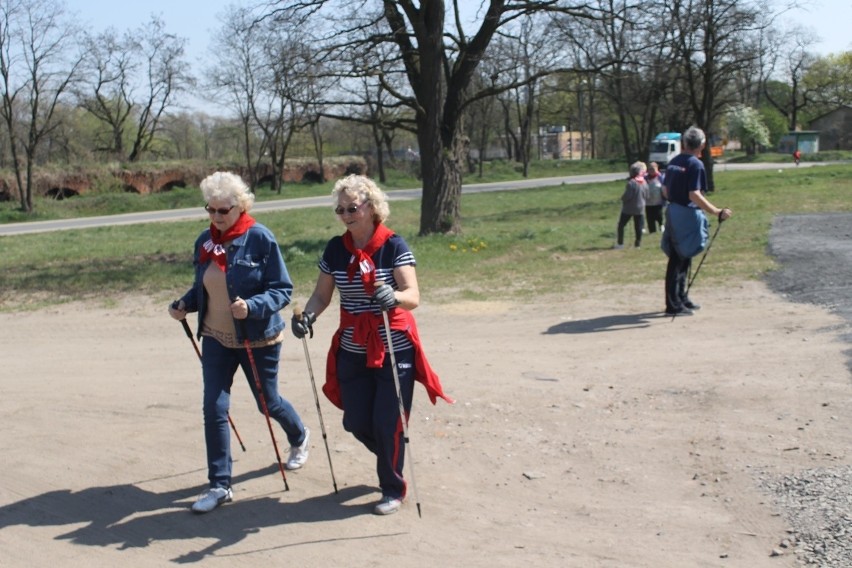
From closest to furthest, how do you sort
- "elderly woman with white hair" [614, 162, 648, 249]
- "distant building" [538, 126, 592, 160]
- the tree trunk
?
"elderly woman with white hair" [614, 162, 648, 249], the tree trunk, "distant building" [538, 126, 592, 160]

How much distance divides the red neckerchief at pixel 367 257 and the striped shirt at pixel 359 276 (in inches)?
0.8

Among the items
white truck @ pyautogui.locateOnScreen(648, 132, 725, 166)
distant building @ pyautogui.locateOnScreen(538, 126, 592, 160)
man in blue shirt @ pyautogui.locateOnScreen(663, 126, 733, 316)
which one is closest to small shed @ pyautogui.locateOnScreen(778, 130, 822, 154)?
distant building @ pyautogui.locateOnScreen(538, 126, 592, 160)

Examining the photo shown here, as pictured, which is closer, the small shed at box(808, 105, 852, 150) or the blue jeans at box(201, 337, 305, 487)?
the blue jeans at box(201, 337, 305, 487)

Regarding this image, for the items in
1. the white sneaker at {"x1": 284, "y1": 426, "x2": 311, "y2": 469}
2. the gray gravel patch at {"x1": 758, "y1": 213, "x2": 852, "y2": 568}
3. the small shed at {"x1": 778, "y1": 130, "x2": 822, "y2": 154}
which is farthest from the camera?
the small shed at {"x1": 778, "y1": 130, "x2": 822, "y2": 154}

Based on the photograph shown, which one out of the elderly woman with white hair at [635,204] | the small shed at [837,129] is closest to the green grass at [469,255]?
the elderly woman with white hair at [635,204]

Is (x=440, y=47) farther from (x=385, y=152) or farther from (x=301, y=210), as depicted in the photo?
(x=385, y=152)

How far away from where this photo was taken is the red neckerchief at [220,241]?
209 inches

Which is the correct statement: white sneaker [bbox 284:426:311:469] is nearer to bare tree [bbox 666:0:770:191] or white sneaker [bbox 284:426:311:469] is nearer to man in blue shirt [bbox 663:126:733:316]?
man in blue shirt [bbox 663:126:733:316]

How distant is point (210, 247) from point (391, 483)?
1.72m

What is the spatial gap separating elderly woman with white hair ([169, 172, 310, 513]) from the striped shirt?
0.37m

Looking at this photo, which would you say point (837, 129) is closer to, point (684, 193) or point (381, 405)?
point (684, 193)

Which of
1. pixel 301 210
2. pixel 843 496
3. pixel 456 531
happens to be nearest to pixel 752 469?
pixel 843 496

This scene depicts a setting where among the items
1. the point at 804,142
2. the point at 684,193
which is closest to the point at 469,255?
the point at 684,193

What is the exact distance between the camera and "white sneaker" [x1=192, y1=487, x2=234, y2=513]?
5246 millimetres
